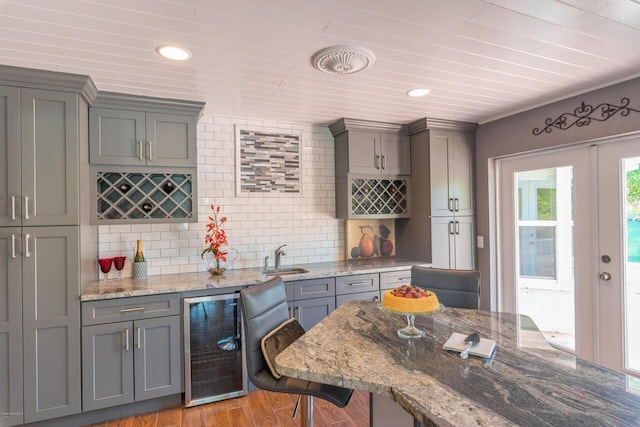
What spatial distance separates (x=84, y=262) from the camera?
243cm

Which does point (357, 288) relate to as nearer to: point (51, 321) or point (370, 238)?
point (370, 238)

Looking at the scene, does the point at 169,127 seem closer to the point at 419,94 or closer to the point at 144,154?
the point at 144,154

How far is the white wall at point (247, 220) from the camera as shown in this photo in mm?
3080

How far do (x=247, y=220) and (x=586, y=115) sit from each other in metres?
3.03

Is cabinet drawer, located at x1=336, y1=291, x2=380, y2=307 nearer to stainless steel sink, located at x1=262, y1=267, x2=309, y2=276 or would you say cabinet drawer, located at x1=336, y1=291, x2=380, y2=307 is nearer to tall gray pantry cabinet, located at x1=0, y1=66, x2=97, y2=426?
stainless steel sink, located at x1=262, y1=267, x2=309, y2=276

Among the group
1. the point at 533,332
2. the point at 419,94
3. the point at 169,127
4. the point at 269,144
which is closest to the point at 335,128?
the point at 269,144

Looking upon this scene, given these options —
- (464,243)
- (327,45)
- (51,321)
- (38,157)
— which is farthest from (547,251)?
(38,157)

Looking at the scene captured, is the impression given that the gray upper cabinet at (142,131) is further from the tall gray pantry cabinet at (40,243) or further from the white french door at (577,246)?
the white french door at (577,246)

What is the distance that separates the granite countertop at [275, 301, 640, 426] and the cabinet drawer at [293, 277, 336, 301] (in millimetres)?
1192

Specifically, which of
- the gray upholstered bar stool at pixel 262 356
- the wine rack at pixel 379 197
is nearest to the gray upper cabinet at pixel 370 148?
the wine rack at pixel 379 197

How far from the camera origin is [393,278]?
3.33 meters

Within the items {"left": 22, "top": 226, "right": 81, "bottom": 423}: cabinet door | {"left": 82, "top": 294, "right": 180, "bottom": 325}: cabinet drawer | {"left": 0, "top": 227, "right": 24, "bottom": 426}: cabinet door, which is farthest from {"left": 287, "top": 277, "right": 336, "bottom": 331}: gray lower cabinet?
{"left": 0, "top": 227, "right": 24, "bottom": 426}: cabinet door

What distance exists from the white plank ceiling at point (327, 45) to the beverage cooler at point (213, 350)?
1649mm

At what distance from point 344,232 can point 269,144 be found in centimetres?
126
